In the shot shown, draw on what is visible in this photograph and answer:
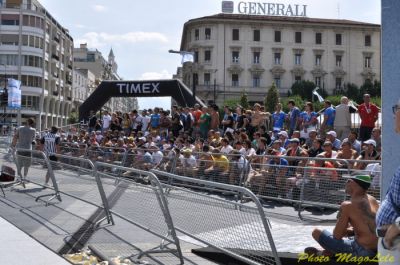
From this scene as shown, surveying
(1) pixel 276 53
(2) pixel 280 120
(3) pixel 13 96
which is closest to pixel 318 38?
(1) pixel 276 53

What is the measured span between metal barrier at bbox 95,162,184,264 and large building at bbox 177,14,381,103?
239 feet

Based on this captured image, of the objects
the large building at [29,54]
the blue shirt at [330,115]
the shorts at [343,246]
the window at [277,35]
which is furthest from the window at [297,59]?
the shorts at [343,246]

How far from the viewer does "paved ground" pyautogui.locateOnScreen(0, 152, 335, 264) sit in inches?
215

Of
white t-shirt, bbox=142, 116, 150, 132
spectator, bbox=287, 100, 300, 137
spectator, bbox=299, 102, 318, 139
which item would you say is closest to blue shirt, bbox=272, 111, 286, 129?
spectator, bbox=287, 100, 300, 137

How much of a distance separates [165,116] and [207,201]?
15.0 meters

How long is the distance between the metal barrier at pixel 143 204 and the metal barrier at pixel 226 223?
19 cm

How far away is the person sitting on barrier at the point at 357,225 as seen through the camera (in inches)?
188

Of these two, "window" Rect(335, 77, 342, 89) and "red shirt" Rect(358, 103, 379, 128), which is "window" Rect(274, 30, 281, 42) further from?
"red shirt" Rect(358, 103, 379, 128)

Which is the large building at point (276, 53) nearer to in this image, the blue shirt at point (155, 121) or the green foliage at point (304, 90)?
the green foliage at point (304, 90)

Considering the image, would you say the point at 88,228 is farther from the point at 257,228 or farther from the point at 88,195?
the point at 257,228

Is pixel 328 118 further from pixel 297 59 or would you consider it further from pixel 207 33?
pixel 297 59

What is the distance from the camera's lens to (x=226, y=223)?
5.14m

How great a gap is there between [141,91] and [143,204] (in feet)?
52.2

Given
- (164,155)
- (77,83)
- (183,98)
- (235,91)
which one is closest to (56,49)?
(77,83)
